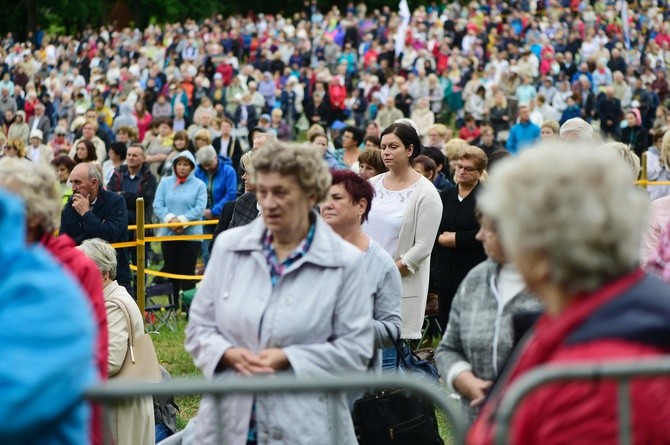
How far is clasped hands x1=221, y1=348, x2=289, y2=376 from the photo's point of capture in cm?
439

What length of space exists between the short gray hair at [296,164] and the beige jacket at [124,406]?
6.55 ft

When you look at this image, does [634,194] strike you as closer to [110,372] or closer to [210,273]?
[210,273]

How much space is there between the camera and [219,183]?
48.7 ft

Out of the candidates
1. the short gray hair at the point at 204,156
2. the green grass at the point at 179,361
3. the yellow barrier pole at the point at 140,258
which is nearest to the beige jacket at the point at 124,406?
the green grass at the point at 179,361

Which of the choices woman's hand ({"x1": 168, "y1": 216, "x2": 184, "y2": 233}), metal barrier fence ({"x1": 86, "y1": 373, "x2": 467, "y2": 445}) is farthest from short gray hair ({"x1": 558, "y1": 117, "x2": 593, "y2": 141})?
woman's hand ({"x1": 168, "y1": 216, "x2": 184, "y2": 233})

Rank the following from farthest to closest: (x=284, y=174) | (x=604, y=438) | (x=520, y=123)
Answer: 1. (x=520, y=123)
2. (x=284, y=174)
3. (x=604, y=438)

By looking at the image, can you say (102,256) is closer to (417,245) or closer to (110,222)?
(417,245)

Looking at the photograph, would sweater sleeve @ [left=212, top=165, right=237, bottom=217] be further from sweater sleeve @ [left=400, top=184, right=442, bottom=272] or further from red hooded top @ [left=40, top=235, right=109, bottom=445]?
red hooded top @ [left=40, top=235, right=109, bottom=445]

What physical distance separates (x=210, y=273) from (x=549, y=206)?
207 centimetres

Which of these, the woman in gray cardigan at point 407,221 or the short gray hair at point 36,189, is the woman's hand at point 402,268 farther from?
the short gray hair at point 36,189

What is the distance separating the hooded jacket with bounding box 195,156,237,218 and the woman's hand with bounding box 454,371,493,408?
10293 mm

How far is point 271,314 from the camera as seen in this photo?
4449mm

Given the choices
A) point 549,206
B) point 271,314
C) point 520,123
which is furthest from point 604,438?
point 520,123

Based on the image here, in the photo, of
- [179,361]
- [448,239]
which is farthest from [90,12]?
[448,239]
